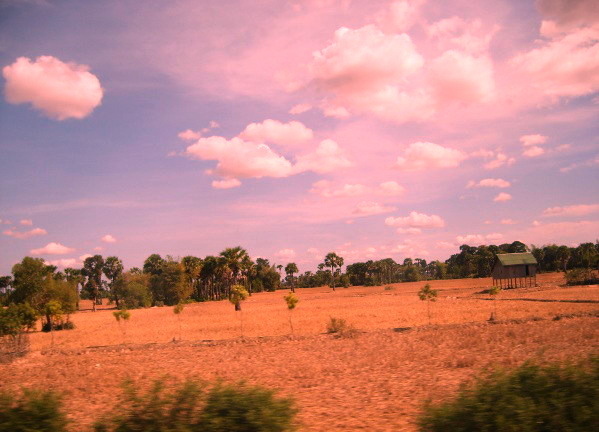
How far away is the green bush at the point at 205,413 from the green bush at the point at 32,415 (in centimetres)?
72

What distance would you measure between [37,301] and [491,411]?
144 ft

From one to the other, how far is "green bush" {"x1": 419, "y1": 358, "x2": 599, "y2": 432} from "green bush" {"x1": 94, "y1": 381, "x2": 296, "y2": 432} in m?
2.31

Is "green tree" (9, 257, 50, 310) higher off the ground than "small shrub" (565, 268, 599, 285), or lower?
higher

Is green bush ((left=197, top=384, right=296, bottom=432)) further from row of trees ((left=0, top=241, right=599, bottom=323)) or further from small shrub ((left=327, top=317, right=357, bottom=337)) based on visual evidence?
row of trees ((left=0, top=241, right=599, bottom=323))

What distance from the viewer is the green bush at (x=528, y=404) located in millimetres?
5406

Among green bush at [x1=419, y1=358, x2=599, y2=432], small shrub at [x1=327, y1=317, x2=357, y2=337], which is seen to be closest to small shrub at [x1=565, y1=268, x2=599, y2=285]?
small shrub at [x1=327, y1=317, x2=357, y2=337]

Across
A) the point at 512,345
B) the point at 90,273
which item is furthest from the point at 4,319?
the point at 90,273

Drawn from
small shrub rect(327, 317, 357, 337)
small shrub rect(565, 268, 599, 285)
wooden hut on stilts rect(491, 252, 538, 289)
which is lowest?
small shrub rect(565, 268, 599, 285)

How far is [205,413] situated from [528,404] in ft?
15.0

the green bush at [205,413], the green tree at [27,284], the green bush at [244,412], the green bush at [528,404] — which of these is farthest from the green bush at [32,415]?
the green tree at [27,284]

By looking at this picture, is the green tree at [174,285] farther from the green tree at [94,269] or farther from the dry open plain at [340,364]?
the dry open plain at [340,364]

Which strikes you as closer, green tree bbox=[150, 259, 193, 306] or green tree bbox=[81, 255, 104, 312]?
green tree bbox=[150, 259, 193, 306]

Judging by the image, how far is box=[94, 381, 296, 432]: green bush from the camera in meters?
5.82

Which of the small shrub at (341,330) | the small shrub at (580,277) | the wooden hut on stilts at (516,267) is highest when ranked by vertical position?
the wooden hut on stilts at (516,267)
